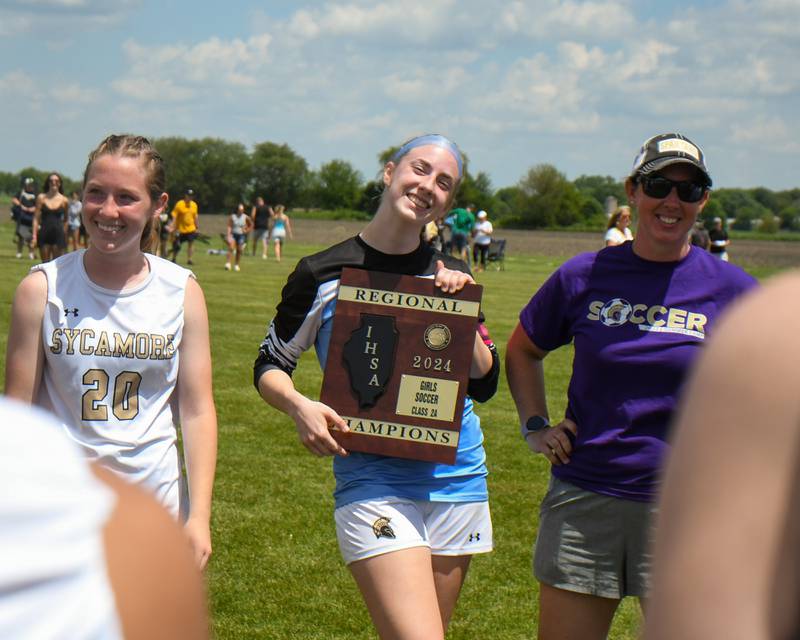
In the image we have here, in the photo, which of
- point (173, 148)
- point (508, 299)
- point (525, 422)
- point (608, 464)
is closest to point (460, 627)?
point (525, 422)

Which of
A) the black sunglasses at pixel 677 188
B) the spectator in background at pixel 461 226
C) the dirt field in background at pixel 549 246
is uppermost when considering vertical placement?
the black sunglasses at pixel 677 188

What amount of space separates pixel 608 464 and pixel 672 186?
3.08ft

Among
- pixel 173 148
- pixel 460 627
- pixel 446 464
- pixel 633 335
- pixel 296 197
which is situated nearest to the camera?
pixel 633 335

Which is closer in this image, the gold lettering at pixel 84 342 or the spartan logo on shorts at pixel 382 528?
the gold lettering at pixel 84 342

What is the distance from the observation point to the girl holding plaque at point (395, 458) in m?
3.67

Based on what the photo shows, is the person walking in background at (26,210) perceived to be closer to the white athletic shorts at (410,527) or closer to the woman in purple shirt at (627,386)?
the white athletic shorts at (410,527)

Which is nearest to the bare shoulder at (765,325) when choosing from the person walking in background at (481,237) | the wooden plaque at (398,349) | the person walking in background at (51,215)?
the wooden plaque at (398,349)

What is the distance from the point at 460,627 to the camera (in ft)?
19.1

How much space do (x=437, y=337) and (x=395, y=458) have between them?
0.45 meters

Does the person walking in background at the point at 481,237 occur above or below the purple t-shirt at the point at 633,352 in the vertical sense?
below

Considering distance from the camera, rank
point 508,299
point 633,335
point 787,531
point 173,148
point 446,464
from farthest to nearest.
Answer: point 173,148 → point 508,299 → point 446,464 → point 633,335 → point 787,531

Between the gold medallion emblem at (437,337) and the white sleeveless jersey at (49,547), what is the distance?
305cm

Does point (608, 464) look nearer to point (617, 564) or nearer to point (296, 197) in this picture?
point (617, 564)

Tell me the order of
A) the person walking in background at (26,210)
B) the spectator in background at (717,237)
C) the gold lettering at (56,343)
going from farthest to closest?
the person walking in background at (26,210) → the spectator in background at (717,237) → the gold lettering at (56,343)
